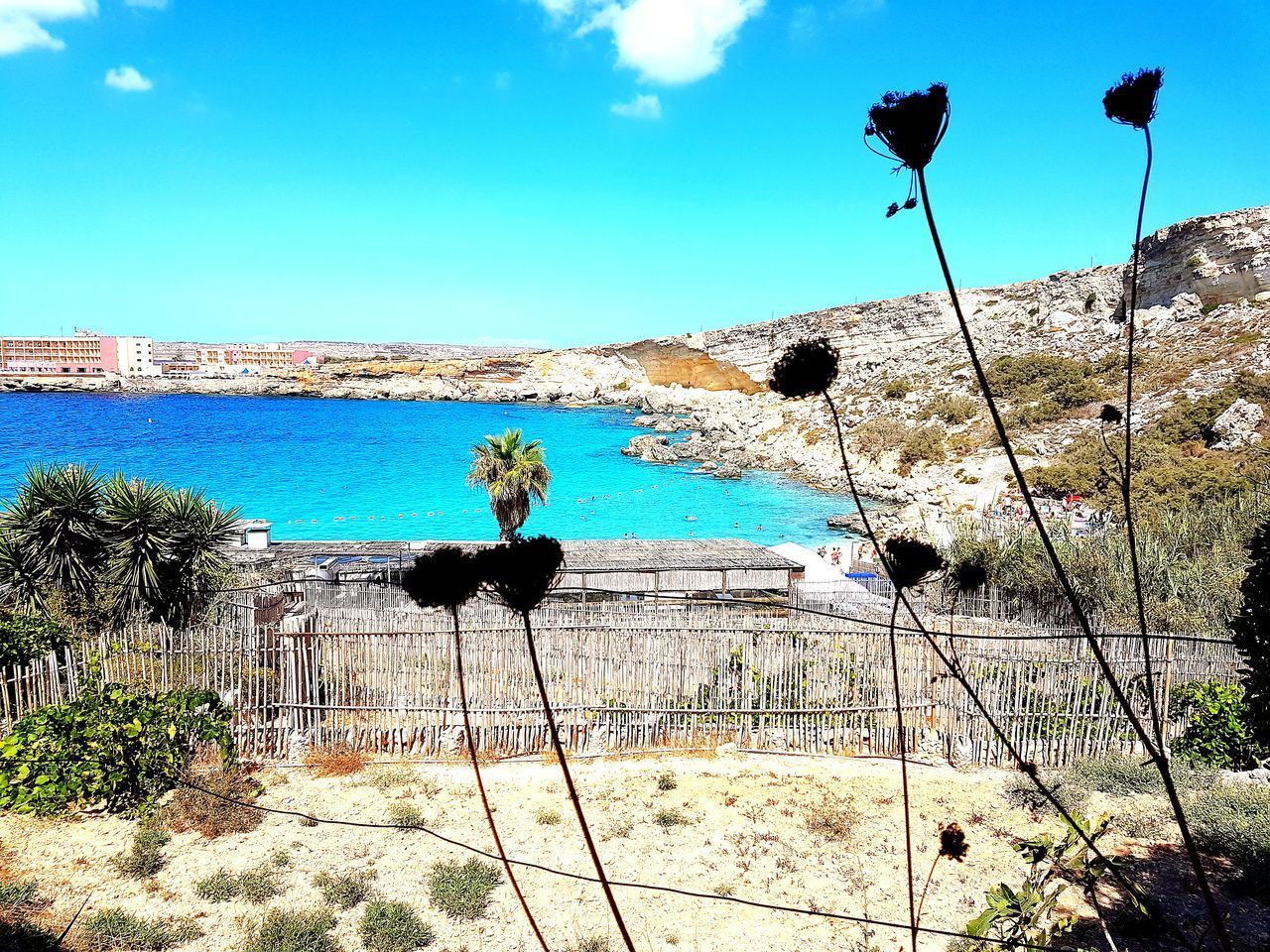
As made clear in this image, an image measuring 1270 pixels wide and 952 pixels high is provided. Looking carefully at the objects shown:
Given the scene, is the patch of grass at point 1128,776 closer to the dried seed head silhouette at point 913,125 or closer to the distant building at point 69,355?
the dried seed head silhouette at point 913,125

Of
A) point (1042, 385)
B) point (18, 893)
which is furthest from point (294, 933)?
point (1042, 385)

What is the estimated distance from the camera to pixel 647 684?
9.83 m

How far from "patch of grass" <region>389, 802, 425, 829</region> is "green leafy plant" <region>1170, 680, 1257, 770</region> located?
8.75 meters

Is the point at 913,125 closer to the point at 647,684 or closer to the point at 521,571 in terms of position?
the point at 521,571

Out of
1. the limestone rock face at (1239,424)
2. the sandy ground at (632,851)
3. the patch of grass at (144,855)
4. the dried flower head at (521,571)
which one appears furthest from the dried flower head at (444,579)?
the limestone rock face at (1239,424)

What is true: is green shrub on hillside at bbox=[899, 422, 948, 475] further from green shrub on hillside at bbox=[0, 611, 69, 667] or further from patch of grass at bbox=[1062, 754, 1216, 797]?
green shrub on hillside at bbox=[0, 611, 69, 667]

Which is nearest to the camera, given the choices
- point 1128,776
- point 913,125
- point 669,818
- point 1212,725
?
point 913,125

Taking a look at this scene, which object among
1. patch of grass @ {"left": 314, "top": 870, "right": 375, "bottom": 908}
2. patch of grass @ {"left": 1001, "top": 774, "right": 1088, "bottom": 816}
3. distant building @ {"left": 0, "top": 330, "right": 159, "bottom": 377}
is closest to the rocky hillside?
patch of grass @ {"left": 1001, "top": 774, "right": 1088, "bottom": 816}

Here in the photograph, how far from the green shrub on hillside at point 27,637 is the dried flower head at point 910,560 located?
34.0 ft

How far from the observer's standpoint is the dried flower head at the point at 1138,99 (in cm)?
172

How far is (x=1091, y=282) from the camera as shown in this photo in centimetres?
5534

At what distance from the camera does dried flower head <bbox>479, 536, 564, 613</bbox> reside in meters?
1.82

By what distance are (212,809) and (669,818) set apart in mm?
4701

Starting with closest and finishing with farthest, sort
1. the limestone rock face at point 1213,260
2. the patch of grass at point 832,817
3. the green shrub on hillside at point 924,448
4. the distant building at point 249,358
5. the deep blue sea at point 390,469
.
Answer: the patch of grass at point 832,817 → the deep blue sea at point 390,469 → the green shrub on hillside at point 924,448 → the limestone rock face at point 1213,260 → the distant building at point 249,358
